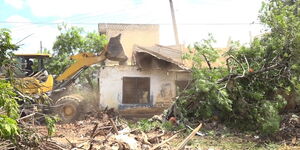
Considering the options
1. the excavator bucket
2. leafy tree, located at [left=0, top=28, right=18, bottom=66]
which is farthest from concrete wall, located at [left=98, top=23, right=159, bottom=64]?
leafy tree, located at [left=0, top=28, right=18, bottom=66]

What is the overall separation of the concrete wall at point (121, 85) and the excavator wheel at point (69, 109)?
1.58 m

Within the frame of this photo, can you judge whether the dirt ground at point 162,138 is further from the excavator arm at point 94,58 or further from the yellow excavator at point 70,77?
the excavator arm at point 94,58

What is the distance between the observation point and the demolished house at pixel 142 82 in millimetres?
15711

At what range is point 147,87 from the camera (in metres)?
16.1

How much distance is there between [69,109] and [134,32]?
16.3m

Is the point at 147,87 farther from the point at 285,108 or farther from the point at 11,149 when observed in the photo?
the point at 11,149

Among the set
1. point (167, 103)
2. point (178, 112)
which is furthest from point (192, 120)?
point (167, 103)

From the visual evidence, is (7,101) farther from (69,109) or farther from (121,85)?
(121,85)

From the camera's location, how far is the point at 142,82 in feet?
52.6

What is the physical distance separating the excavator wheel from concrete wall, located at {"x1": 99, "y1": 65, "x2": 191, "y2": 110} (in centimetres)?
158

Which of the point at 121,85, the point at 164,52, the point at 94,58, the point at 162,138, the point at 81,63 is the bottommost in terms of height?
the point at 162,138

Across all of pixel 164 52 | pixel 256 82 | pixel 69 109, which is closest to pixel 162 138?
pixel 256 82

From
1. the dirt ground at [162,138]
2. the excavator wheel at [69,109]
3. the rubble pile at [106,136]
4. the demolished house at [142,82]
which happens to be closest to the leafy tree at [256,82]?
the dirt ground at [162,138]

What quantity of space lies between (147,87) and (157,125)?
13.1ft
